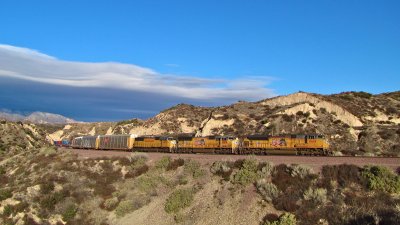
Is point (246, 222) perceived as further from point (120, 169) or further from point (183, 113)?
point (183, 113)

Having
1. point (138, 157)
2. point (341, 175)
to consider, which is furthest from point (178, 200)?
point (138, 157)

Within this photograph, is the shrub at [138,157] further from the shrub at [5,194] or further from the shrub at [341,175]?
the shrub at [341,175]

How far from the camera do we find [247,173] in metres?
29.2

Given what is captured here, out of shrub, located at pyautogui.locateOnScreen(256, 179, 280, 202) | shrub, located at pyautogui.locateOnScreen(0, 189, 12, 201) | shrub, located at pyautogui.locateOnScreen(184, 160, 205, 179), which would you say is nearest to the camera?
shrub, located at pyautogui.locateOnScreen(256, 179, 280, 202)

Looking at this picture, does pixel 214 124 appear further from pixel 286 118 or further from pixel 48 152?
pixel 48 152

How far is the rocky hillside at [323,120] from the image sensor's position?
168ft

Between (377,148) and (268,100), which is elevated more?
(268,100)

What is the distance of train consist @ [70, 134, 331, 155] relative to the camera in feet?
135

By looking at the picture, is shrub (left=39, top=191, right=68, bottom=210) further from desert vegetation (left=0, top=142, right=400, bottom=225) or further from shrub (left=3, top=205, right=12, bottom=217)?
shrub (left=3, top=205, right=12, bottom=217)

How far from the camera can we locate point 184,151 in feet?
171

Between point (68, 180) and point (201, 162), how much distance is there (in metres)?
13.9

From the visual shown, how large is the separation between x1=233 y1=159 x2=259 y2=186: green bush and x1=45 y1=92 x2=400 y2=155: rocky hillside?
20.0m

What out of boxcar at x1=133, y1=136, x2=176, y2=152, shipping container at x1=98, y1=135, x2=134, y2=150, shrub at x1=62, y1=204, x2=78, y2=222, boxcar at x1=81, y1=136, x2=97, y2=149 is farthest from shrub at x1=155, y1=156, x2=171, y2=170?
boxcar at x1=81, y1=136, x2=97, y2=149

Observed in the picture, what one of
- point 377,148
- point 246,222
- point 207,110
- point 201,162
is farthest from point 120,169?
point 207,110
